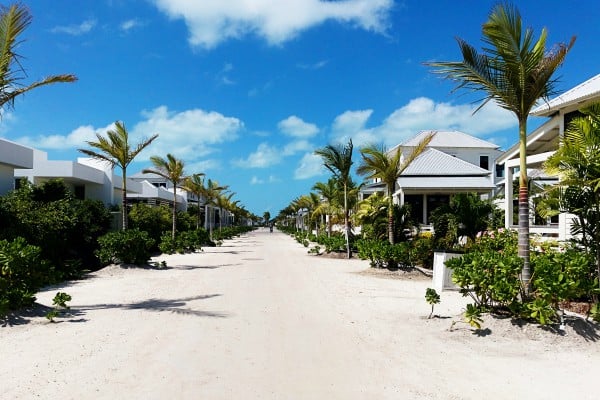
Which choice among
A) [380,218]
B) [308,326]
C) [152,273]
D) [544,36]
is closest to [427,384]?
[308,326]

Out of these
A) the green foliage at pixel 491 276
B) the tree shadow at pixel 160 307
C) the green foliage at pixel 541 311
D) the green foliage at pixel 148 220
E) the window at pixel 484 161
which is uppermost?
the window at pixel 484 161

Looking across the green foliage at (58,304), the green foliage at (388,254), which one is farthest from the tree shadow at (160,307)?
the green foliage at (388,254)

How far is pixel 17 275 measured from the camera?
7918 mm

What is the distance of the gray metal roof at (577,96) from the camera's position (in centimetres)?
1216

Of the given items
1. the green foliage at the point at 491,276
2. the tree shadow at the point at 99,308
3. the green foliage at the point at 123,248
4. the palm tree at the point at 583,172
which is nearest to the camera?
the green foliage at the point at 491,276

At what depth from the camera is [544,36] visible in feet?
23.4

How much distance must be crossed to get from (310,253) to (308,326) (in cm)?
1842

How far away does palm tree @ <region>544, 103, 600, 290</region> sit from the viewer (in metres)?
7.39

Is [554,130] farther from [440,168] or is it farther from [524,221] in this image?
[440,168]

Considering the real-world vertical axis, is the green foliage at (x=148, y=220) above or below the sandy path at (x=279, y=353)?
above

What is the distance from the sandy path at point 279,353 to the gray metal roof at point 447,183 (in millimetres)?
19098

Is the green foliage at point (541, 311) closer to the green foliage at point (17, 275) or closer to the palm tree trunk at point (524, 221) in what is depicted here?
the palm tree trunk at point (524, 221)

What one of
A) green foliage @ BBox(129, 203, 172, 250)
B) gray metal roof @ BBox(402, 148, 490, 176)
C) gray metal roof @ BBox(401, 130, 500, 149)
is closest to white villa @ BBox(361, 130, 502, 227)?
gray metal roof @ BBox(402, 148, 490, 176)

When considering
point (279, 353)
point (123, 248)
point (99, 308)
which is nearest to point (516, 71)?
point (279, 353)
